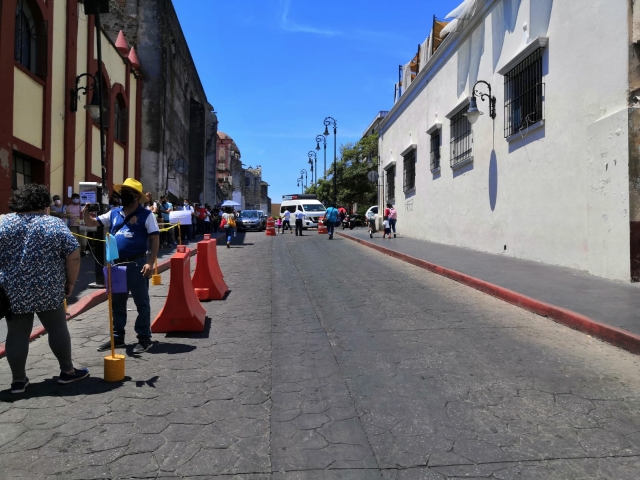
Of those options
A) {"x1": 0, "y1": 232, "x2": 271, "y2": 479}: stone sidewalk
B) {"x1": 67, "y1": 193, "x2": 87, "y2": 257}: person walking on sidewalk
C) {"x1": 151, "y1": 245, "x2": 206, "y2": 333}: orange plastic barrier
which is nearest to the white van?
{"x1": 67, "y1": 193, "x2": 87, "y2": 257}: person walking on sidewalk

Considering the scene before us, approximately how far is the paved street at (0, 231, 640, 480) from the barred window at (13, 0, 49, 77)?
8900 millimetres

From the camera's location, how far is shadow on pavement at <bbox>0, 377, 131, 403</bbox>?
4273mm

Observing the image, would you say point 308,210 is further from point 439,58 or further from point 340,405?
point 340,405

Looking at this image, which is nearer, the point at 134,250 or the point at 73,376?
the point at 73,376

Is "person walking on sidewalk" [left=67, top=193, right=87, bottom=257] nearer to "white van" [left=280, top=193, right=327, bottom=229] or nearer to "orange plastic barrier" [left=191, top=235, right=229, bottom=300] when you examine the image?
"orange plastic barrier" [left=191, top=235, right=229, bottom=300]

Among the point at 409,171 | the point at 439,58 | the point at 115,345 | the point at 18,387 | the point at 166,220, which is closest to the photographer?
the point at 18,387

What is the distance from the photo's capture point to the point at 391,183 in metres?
27.9

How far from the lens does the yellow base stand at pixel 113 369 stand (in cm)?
456

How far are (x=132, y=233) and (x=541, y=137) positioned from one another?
910 centimetres

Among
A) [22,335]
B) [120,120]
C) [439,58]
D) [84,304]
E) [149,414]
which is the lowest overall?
[149,414]

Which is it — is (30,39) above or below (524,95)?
above

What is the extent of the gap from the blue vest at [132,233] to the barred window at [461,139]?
11.7 metres

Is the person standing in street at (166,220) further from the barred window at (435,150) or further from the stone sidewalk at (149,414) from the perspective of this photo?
the stone sidewalk at (149,414)

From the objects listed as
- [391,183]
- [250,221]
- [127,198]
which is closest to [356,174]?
[250,221]
